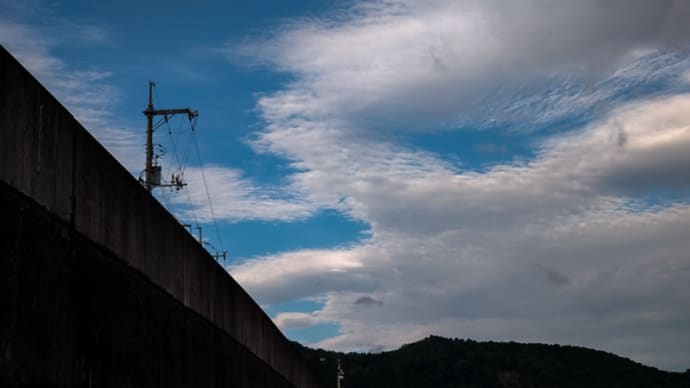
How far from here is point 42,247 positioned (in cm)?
870

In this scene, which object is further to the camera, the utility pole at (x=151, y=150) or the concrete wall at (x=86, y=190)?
the utility pole at (x=151, y=150)

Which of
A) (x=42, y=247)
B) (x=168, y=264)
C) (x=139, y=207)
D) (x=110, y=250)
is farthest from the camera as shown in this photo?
(x=168, y=264)

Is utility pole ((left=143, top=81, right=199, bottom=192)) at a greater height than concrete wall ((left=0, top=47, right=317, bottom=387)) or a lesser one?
greater

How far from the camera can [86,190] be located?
9.80 meters

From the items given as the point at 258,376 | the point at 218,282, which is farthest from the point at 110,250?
the point at 258,376

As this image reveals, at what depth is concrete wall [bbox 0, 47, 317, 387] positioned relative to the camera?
8.42 meters

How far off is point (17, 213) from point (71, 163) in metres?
1.28

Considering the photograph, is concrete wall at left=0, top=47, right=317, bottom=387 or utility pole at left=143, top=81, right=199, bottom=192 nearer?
concrete wall at left=0, top=47, right=317, bottom=387

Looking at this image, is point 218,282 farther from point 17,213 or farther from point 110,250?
point 17,213

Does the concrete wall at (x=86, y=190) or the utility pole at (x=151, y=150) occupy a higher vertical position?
the utility pole at (x=151, y=150)

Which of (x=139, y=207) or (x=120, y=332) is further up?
(x=139, y=207)

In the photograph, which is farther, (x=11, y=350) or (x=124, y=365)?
(x=124, y=365)

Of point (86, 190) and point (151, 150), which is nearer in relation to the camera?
point (86, 190)

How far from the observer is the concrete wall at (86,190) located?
842 centimetres
